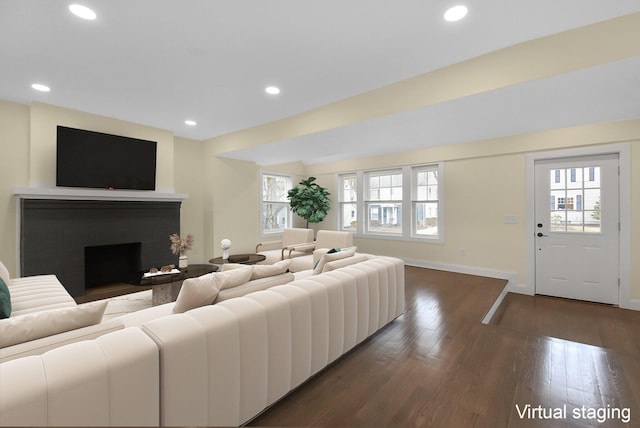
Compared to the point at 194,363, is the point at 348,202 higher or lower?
higher

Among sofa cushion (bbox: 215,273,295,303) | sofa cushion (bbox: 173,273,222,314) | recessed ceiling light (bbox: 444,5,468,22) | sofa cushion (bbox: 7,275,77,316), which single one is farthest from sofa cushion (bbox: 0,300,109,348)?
recessed ceiling light (bbox: 444,5,468,22)

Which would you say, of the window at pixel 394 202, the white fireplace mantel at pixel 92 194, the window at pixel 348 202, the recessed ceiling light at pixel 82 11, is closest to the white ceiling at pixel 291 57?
the recessed ceiling light at pixel 82 11

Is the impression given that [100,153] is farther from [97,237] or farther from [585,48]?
[585,48]

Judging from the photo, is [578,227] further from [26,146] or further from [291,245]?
[26,146]

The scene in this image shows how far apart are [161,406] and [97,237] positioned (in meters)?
3.91

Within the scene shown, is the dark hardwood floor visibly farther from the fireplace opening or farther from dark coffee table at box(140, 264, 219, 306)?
the fireplace opening

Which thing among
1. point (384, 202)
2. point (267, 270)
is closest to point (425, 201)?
point (384, 202)

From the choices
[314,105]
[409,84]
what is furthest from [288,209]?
[409,84]

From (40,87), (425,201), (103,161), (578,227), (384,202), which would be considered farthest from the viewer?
(384,202)

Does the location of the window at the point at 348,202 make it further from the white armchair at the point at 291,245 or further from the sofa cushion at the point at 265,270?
the sofa cushion at the point at 265,270

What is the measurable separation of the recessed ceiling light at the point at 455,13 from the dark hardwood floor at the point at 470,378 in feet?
8.70

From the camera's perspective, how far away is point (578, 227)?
395 cm

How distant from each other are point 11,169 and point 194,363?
4399 millimetres

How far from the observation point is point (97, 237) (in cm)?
405
